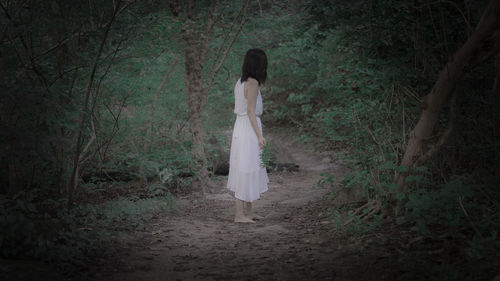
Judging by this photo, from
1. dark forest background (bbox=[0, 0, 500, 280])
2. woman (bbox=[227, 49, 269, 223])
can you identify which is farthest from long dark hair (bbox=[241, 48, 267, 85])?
dark forest background (bbox=[0, 0, 500, 280])

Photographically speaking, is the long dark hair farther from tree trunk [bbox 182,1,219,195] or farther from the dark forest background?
tree trunk [bbox 182,1,219,195]

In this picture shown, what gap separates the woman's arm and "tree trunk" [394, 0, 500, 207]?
195 centimetres

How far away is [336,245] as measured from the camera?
4.30 m

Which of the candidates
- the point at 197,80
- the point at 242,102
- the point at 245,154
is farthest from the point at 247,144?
the point at 197,80

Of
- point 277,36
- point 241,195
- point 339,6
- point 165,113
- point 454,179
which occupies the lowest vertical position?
point 241,195

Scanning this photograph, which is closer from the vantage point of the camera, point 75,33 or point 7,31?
point 7,31

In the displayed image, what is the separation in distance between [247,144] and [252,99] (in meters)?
0.67

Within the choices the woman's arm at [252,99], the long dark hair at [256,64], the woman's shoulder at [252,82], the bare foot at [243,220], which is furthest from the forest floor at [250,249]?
the long dark hair at [256,64]

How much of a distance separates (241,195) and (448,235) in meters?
2.92

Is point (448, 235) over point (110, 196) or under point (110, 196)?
over

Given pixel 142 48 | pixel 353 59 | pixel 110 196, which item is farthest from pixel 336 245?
pixel 110 196

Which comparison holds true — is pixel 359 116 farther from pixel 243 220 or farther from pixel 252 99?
pixel 243 220

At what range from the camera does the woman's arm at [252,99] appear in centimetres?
550

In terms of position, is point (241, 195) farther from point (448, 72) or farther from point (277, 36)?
point (277, 36)
